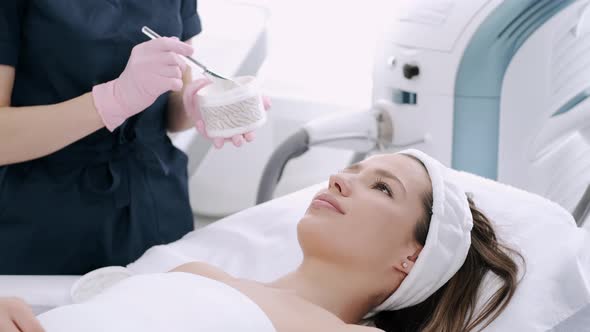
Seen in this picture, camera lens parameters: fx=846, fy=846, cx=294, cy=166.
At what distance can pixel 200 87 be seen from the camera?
5.42 ft

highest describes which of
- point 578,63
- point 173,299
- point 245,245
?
point 578,63

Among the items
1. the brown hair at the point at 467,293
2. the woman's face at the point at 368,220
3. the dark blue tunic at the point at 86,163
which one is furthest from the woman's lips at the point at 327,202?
the dark blue tunic at the point at 86,163

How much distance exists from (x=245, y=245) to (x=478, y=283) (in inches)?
19.9

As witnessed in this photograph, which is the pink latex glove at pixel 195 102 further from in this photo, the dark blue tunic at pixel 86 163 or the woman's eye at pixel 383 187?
the woman's eye at pixel 383 187

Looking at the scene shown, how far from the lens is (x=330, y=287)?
145 centimetres

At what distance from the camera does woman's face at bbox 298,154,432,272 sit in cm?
143

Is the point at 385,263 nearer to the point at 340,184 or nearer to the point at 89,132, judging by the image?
the point at 340,184

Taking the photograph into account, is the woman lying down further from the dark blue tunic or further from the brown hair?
the dark blue tunic

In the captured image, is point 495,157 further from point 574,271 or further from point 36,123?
point 36,123

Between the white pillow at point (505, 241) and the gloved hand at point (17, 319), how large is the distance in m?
0.48

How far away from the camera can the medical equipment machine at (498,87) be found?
1.84 metres

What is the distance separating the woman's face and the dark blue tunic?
17.0 inches

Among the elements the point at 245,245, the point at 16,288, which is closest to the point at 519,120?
the point at 245,245

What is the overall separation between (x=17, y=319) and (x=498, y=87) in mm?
1200
